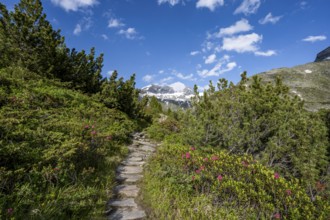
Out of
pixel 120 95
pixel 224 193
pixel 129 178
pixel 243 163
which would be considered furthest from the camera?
pixel 120 95

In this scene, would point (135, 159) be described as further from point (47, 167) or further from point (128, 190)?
point (47, 167)

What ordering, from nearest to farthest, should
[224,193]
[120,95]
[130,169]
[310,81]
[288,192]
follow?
1. [288,192]
2. [224,193]
3. [130,169]
4. [120,95]
5. [310,81]

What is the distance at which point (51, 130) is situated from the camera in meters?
5.67

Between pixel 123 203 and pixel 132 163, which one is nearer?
pixel 123 203

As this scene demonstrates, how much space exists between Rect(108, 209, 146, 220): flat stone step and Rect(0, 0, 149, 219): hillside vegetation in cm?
29

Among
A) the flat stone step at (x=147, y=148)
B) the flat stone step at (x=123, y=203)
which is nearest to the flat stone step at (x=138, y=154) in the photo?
the flat stone step at (x=147, y=148)

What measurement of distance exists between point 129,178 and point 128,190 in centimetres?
75

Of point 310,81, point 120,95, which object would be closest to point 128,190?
point 120,95

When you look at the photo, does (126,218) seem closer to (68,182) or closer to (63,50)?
(68,182)

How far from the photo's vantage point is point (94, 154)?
560cm

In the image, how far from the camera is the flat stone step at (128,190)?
4.65 m

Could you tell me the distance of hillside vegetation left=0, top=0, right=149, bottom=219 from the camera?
3314 mm

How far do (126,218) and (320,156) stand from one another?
7192 millimetres

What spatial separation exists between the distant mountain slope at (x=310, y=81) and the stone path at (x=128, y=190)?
49.1m
